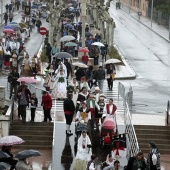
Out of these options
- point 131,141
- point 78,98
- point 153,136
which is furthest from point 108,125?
point 78,98

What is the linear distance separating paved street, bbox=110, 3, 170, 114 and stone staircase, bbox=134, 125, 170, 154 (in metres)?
5.27

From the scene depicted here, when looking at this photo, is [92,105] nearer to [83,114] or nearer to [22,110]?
[83,114]

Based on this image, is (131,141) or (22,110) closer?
(131,141)

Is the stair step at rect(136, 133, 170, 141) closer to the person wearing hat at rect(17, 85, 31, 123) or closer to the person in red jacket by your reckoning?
the person in red jacket

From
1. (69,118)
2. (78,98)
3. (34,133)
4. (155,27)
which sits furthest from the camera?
(155,27)

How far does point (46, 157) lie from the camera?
1016 inches

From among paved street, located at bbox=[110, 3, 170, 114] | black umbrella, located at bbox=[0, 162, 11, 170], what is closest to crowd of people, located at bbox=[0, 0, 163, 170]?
paved street, located at bbox=[110, 3, 170, 114]

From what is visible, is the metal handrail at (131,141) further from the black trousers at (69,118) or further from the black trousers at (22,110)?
the black trousers at (22,110)

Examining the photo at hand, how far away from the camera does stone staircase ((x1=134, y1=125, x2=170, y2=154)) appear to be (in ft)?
88.8

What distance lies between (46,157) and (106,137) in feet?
6.66

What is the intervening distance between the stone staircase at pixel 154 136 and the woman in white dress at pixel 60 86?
6.15 meters

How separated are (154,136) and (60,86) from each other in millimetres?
7190

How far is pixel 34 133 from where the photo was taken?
27.7 metres

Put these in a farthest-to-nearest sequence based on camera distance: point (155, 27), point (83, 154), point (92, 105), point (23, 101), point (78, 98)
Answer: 1. point (155, 27)
2. point (78, 98)
3. point (23, 101)
4. point (92, 105)
5. point (83, 154)
